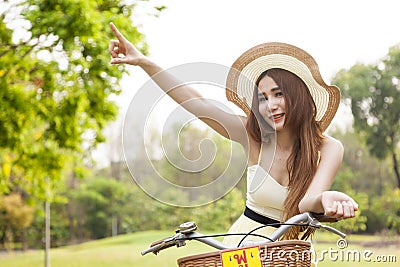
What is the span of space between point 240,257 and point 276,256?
0.22ft

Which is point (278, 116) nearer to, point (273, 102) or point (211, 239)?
point (273, 102)

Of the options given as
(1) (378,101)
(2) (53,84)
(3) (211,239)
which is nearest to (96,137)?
(2) (53,84)

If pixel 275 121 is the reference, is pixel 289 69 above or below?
above

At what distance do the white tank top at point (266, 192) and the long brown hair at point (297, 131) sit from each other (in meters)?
0.04

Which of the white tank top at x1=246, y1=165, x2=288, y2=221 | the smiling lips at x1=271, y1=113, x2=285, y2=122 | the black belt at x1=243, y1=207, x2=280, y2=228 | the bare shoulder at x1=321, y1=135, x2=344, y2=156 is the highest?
the smiling lips at x1=271, y1=113, x2=285, y2=122

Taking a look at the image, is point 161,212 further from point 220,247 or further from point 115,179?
point 220,247

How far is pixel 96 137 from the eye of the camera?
6715mm

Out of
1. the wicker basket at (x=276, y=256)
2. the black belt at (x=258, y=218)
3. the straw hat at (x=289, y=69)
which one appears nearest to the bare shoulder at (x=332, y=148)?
the straw hat at (x=289, y=69)

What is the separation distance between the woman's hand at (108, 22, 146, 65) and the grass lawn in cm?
971

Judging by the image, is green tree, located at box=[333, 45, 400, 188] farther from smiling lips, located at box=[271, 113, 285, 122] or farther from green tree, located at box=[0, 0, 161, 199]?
smiling lips, located at box=[271, 113, 285, 122]

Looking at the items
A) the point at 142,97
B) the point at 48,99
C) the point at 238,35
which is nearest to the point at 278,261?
the point at 142,97

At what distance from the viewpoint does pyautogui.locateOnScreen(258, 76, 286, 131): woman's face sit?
159 cm

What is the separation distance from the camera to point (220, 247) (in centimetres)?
131

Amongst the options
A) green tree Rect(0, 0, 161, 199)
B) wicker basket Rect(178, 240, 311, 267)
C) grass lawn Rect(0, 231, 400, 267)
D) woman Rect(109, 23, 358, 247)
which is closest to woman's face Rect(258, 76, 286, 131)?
woman Rect(109, 23, 358, 247)
